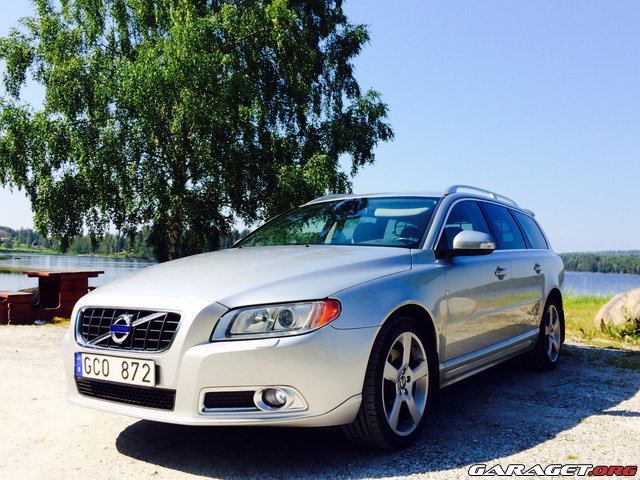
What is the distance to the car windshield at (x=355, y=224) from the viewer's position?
4492 millimetres

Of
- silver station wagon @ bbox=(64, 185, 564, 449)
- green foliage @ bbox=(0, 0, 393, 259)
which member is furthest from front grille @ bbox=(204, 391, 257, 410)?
green foliage @ bbox=(0, 0, 393, 259)

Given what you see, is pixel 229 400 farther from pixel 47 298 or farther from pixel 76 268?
pixel 76 268

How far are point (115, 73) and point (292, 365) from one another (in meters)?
17.1

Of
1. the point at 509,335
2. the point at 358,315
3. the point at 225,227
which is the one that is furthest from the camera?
the point at 225,227

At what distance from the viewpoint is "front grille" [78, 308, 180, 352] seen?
3260 millimetres

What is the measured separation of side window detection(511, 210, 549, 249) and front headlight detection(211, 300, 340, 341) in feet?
12.2

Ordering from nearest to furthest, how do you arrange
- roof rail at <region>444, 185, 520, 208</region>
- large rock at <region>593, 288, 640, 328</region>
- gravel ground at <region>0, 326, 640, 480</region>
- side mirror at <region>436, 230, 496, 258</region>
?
gravel ground at <region>0, 326, 640, 480</region> < side mirror at <region>436, 230, 496, 258</region> < roof rail at <region>444, 185, 520, 208</region> < large rock at <region>593, 288, 640, 328</region>

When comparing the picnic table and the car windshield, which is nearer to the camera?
the car windshield

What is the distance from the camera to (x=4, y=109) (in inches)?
741

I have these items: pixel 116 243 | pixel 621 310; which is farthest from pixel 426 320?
pixel 116 243

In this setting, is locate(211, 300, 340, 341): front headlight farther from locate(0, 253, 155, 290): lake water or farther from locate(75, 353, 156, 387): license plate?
locate(0, 253, 155, 290): lake water

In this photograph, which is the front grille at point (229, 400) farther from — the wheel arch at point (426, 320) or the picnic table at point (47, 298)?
the picnic table at point (47, 298)

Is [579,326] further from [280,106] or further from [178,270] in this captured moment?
[280,106]

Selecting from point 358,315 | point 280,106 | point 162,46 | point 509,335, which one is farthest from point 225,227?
point 358,315
